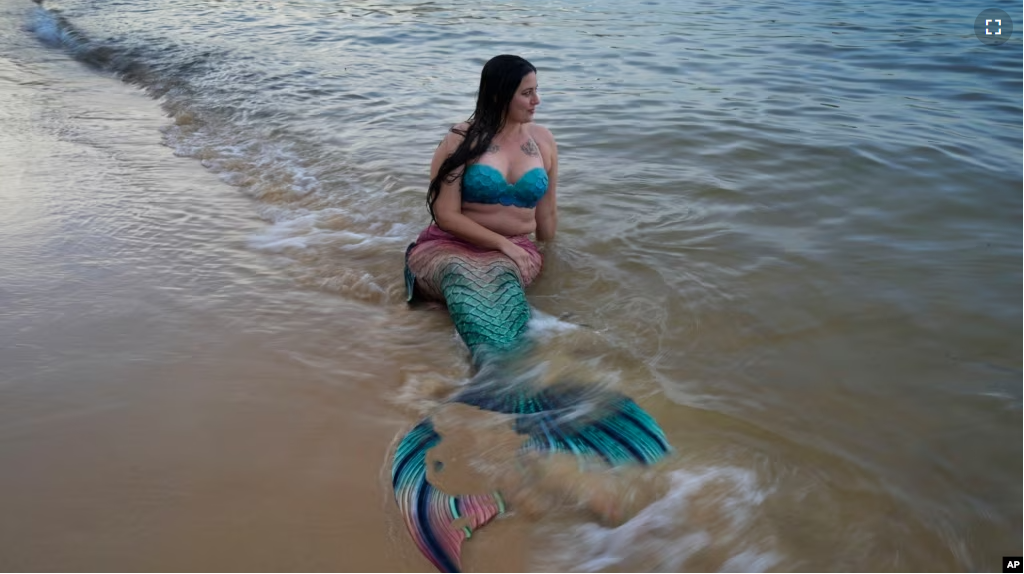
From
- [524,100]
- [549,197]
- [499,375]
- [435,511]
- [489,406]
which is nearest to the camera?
[435,511]

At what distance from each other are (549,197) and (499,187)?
416 mm

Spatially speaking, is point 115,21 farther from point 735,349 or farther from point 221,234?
point 735,349

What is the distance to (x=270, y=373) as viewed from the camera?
10.6 feet

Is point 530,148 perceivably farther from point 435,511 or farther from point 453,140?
point 435,511

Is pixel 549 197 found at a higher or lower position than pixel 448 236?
higher

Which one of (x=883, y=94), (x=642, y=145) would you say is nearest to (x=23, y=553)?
(x=642, y=145)

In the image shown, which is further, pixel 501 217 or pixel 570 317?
pixel 501 217

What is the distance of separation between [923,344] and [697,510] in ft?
5.48

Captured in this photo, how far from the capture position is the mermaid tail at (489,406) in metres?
2.44

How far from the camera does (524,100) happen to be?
12.3 feet

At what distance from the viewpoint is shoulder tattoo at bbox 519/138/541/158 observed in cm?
400

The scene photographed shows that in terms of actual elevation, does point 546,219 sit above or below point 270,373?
above

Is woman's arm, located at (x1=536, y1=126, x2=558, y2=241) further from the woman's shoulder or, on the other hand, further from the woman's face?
the woman's shoulder

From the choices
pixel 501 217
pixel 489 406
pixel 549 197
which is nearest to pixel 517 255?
pixel 501 217
